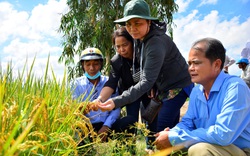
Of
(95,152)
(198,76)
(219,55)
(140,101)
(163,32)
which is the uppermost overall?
(163,32)

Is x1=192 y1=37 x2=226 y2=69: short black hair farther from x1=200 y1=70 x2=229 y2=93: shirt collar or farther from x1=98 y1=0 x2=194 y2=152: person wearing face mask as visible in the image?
x1=98 y1=0 x2=194 y2=152: person wearing face mask

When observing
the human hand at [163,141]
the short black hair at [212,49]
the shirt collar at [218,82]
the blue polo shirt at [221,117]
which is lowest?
the human hand at [163,141]

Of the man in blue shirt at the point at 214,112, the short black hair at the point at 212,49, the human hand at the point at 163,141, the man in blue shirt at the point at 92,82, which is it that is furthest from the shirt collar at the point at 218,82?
the man in blue shirt at the point at 92,82

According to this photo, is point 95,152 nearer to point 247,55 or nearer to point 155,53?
point 155,53

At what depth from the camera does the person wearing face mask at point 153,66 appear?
2.70 metres

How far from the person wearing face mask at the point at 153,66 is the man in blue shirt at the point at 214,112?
0.49m

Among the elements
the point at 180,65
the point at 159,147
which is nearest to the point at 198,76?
the point at 159,147

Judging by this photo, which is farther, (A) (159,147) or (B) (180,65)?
(B) (180,65)

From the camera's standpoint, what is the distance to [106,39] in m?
10.7

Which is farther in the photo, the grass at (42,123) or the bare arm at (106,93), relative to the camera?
the bare arm at (106,93)

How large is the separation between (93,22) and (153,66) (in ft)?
29.0

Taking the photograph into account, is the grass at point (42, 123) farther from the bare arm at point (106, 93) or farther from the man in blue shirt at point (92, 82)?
the man in blue shirt at point (92, 82)

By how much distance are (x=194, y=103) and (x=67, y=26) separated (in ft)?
33.0

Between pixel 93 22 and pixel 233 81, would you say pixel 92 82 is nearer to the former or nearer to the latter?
pixel 233 81
